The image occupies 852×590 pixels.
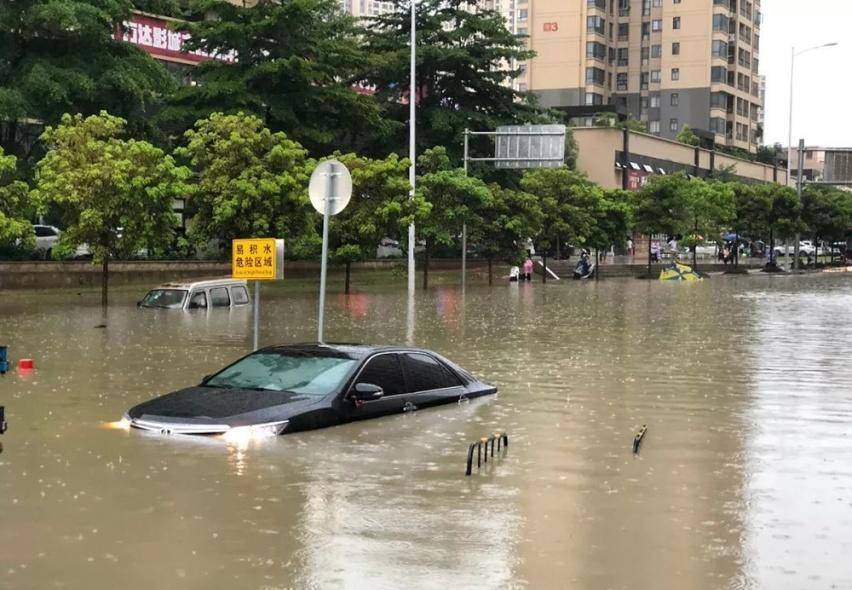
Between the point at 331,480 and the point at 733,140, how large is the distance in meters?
110

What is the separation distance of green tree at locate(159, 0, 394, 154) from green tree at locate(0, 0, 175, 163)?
2.86 metres

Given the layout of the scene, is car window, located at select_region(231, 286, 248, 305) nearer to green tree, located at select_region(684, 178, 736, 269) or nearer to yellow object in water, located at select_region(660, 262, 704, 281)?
yellow object in water, located at select_region(660, 262, 704, 281)

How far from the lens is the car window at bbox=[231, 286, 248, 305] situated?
29087 millimetres

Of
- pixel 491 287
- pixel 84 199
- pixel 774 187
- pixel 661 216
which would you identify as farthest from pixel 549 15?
pixel 84 199

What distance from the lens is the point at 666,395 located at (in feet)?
45.0

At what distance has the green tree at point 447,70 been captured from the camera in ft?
178

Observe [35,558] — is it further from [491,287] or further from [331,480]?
[491,287]

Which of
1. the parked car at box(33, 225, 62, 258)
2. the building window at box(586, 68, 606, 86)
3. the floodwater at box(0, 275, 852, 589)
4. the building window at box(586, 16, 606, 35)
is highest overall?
the building window at box(586, 16, 606, 35)

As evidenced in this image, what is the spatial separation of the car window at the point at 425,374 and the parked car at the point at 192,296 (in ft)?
54.2

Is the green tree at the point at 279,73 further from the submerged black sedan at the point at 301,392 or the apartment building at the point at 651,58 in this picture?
the apartment building at the point at 651,58

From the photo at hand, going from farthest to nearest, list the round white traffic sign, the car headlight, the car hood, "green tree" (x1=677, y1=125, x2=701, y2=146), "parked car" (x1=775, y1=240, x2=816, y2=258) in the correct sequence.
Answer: "parked car" (x1=775, y1=240, x2=816, y2=258), "green tree" (x1=677, y1=125, x2=701, y2=146), the round white traffic sign, the car hood, the car headlight

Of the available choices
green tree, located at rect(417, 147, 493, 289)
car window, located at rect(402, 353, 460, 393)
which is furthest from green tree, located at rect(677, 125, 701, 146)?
car window, located at rect(402, 353, 460, 393)

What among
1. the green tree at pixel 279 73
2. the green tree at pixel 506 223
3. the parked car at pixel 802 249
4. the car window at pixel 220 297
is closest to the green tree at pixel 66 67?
the green tree at pixel 279 73

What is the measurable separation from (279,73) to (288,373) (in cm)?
3495
